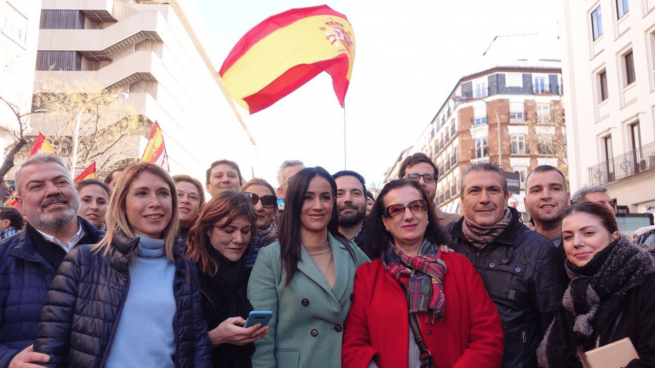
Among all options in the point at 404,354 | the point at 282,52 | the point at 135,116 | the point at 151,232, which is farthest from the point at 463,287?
the point at 135,116

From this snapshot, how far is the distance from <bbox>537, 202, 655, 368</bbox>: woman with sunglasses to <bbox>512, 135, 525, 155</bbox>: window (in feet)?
178

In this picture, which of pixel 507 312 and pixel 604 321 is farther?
pixel 507 312

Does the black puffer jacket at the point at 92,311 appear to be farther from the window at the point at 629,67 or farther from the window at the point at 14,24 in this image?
the window at the point at 629,67

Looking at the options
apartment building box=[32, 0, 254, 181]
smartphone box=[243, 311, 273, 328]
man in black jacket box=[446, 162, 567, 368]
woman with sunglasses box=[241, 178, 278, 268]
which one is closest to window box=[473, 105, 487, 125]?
apartment building box=[32, 0, 254, 181]

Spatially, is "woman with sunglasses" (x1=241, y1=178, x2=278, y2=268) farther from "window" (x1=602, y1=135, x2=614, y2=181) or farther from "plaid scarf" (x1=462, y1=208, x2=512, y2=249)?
"window" (x1=602, y1=135, x2=614, y2=181)

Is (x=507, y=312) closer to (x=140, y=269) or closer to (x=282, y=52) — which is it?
(x=140, y=269)

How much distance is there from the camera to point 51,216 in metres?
3.74

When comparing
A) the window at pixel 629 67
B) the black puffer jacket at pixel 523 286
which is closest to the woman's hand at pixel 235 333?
the black puffer jacket at pixel 523 286

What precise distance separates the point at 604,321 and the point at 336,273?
68.0 inches

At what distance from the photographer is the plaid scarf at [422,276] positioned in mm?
3332

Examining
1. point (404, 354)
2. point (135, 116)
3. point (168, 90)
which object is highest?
point (168, 90)

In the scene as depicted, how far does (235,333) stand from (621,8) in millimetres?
27202

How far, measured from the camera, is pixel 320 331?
11.6 feet

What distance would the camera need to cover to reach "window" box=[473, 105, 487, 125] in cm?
5541
